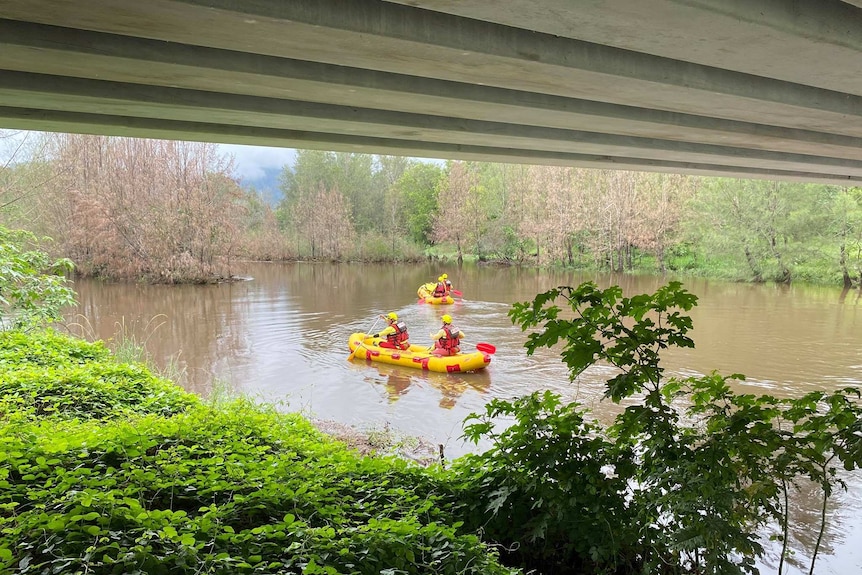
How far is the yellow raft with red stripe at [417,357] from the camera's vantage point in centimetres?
1174

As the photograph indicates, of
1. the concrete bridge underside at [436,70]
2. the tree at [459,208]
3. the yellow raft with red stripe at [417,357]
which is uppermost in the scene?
the tree at [459,208]

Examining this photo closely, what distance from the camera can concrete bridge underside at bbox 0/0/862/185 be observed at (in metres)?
3.13

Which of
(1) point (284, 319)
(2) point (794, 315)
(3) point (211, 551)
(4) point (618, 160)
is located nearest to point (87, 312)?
(1) point (284, 319)

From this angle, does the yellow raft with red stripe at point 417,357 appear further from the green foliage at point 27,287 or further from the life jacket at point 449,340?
the green foliage at point 27,287

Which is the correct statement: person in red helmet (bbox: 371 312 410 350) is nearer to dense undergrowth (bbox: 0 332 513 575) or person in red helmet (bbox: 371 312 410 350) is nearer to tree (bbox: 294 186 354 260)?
dense undergrowth (bbox: 0 332 513 575)

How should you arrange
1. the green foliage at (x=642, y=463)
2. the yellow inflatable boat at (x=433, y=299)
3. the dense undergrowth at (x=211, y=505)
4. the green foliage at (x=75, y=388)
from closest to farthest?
the dense undergrowth at (x=211, y=505)
the green foliage at (x=642, y=463)
the green foliage at (x=75, y=388)
the yellow inflatable boat at (x=433, y=299)

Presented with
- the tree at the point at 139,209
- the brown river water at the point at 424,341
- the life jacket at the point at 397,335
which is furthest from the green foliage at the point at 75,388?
the tree at the point at 139,209

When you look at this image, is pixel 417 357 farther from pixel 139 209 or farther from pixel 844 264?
pixel 844 264

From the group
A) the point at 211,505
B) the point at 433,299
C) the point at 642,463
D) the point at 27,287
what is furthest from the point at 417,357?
the point at 211,505

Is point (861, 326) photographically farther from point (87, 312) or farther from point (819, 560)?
point (87, 312)

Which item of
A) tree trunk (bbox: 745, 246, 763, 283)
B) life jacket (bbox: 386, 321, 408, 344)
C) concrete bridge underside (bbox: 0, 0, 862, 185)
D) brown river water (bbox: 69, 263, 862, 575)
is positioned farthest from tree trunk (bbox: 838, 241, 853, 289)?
life jacket (bbox: 386, 321, 408, 344)

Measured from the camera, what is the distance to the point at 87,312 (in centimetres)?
1833

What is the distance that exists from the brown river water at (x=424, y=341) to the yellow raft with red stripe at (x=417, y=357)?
0.22m

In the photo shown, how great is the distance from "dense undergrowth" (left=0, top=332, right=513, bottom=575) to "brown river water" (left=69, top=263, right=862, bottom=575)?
3.44m
